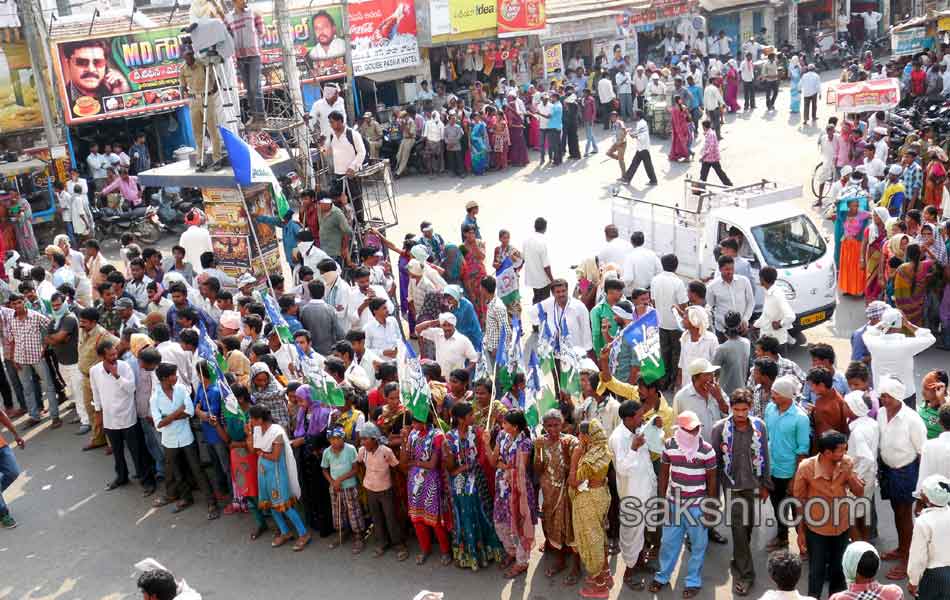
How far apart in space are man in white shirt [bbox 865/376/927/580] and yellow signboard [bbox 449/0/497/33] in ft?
64.8

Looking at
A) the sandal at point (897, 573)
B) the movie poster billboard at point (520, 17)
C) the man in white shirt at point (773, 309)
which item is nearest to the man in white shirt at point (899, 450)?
the sandal at point (897, 573)

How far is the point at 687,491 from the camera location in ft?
22.5

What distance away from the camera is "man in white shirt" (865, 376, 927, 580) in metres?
6.75

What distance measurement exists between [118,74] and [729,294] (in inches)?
550

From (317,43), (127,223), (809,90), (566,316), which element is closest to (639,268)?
(566,316)

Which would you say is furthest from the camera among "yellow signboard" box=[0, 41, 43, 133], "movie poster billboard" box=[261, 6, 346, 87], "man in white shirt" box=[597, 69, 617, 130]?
"man in white shirt" box=[597, 69, 617, 130]

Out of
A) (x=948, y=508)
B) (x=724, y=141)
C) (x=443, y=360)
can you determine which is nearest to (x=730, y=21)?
(x=724, y=141)

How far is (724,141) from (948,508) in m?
18.5

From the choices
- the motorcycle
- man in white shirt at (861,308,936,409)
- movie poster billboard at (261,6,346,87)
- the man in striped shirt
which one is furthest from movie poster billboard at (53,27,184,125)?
the man in striped shirt

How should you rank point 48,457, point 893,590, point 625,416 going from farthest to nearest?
point 48,457, point 625,416, point 893,590

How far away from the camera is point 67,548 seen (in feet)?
28.7

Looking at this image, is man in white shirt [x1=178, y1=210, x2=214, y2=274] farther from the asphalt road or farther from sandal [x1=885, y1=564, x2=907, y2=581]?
sandal [x1=885, y1=564, x2=907, y2=581]

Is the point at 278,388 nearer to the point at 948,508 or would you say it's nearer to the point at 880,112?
the point at 948,508

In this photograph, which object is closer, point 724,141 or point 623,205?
point 623,205
